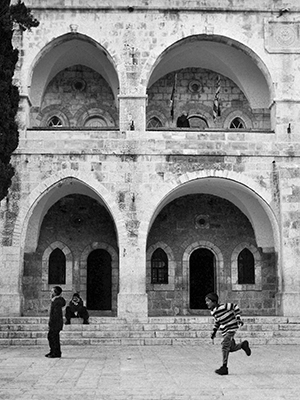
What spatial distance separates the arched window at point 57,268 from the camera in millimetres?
18031

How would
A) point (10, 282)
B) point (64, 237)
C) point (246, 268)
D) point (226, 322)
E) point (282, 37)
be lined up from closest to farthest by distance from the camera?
point (226, 322) → point (10, 282) → point (282, 37) → point (64, 237) → point (246, 268)

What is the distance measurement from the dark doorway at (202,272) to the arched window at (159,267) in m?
0.81

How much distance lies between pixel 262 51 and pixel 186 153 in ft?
11.7

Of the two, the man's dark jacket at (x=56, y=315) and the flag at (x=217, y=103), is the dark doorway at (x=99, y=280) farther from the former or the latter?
the man's dark jacket at (x=56, y=315)

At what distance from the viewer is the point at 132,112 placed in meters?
16.4

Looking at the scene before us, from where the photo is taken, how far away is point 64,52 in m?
17.8

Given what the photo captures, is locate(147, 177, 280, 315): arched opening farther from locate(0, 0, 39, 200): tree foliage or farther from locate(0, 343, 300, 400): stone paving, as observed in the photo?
locate(0, 0, 39, 200): tree foliage

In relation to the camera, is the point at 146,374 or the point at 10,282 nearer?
the point at 146,374

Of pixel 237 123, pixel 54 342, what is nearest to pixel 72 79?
pixel 237 123

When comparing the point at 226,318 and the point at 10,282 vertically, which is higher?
the point at 10,282

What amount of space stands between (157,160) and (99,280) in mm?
4402

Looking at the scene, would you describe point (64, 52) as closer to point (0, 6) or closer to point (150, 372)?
point (0, 6)

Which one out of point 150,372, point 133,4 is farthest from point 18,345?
point 133,4

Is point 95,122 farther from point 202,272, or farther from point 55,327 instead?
point 55,327
